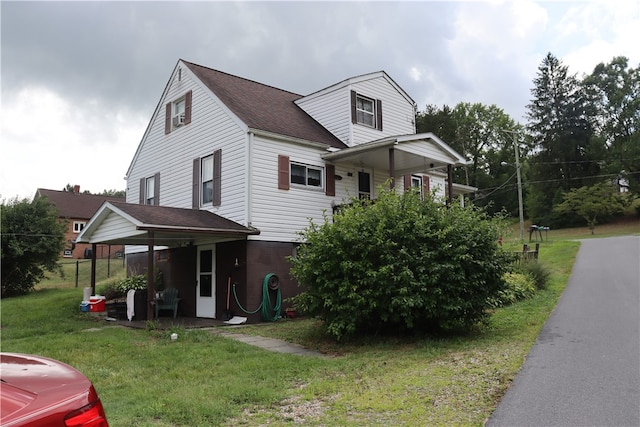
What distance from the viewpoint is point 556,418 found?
15.4 ft

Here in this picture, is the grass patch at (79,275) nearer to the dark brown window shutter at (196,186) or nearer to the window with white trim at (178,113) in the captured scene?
the dark brown window shutter at (196,186)

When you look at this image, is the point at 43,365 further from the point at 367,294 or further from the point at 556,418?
the point at 367,294

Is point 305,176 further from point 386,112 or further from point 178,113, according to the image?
point 178,113

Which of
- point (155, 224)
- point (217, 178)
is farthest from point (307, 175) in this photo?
point (155, 224)

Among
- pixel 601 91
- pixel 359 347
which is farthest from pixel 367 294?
pixel 601 91

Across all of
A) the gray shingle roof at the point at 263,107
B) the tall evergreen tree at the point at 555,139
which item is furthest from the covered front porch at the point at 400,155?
the tall evergreen tree at the point at 555,139

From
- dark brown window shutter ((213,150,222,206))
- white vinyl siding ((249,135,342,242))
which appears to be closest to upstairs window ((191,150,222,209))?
dark brown window shutter ((213,150,222,206))

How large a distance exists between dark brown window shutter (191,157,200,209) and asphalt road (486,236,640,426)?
10.3 metres

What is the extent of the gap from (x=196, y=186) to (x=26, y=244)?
10.6m

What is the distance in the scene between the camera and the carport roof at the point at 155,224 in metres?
11.3

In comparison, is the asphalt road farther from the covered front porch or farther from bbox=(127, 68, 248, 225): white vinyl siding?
bbox=(127, 68, 248, 225): white vinyl siding

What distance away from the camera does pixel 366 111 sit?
1689cm

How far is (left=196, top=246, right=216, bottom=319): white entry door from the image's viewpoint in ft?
45.3

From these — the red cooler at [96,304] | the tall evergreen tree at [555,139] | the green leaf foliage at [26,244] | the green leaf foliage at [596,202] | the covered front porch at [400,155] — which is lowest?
the red cooler at [96,304]
